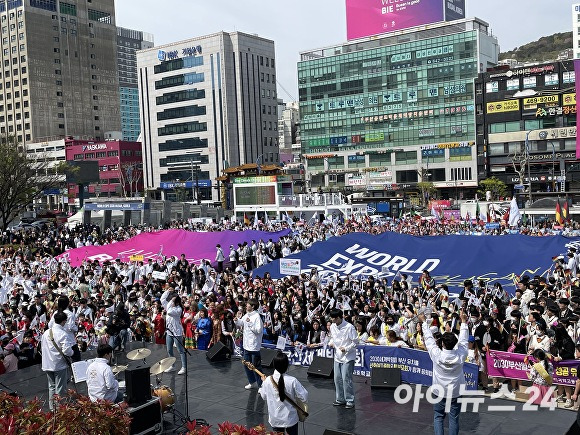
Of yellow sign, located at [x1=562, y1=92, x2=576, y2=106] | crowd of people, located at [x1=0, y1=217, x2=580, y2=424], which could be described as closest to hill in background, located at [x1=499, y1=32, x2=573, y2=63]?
yellow sign, located at [x1=562, y1=92, x2=576, y2=106]

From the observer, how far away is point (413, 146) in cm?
9056

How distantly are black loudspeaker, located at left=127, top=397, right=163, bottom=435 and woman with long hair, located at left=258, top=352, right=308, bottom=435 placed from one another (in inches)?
87.2

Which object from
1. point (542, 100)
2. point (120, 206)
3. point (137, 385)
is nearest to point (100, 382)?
point (137, 385)

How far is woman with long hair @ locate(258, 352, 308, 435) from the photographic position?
7621mm

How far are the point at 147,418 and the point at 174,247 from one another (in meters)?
21.7

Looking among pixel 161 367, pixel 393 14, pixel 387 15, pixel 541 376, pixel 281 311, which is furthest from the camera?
pixel 387 15

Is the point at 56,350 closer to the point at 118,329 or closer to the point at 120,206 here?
the point at 118,329

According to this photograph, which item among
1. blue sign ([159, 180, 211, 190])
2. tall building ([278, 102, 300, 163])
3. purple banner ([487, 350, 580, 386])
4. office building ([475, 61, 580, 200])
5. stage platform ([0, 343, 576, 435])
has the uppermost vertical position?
tall building ([278, 102, 300, 163])

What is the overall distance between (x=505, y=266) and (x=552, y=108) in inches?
2602

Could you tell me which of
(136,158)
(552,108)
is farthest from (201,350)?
(136,158)

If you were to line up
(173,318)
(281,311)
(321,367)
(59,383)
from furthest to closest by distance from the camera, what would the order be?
1. (281,311)
2. (173,318)
3. (321,367)
4. (59,383)

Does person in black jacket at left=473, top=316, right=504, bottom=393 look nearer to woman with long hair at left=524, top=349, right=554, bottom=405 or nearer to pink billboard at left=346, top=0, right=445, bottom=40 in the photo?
woman with long hair at left=524, top=349, right=554, bottom=405

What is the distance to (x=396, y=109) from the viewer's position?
9169 centimetres

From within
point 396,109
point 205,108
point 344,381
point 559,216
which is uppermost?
point 205,108
